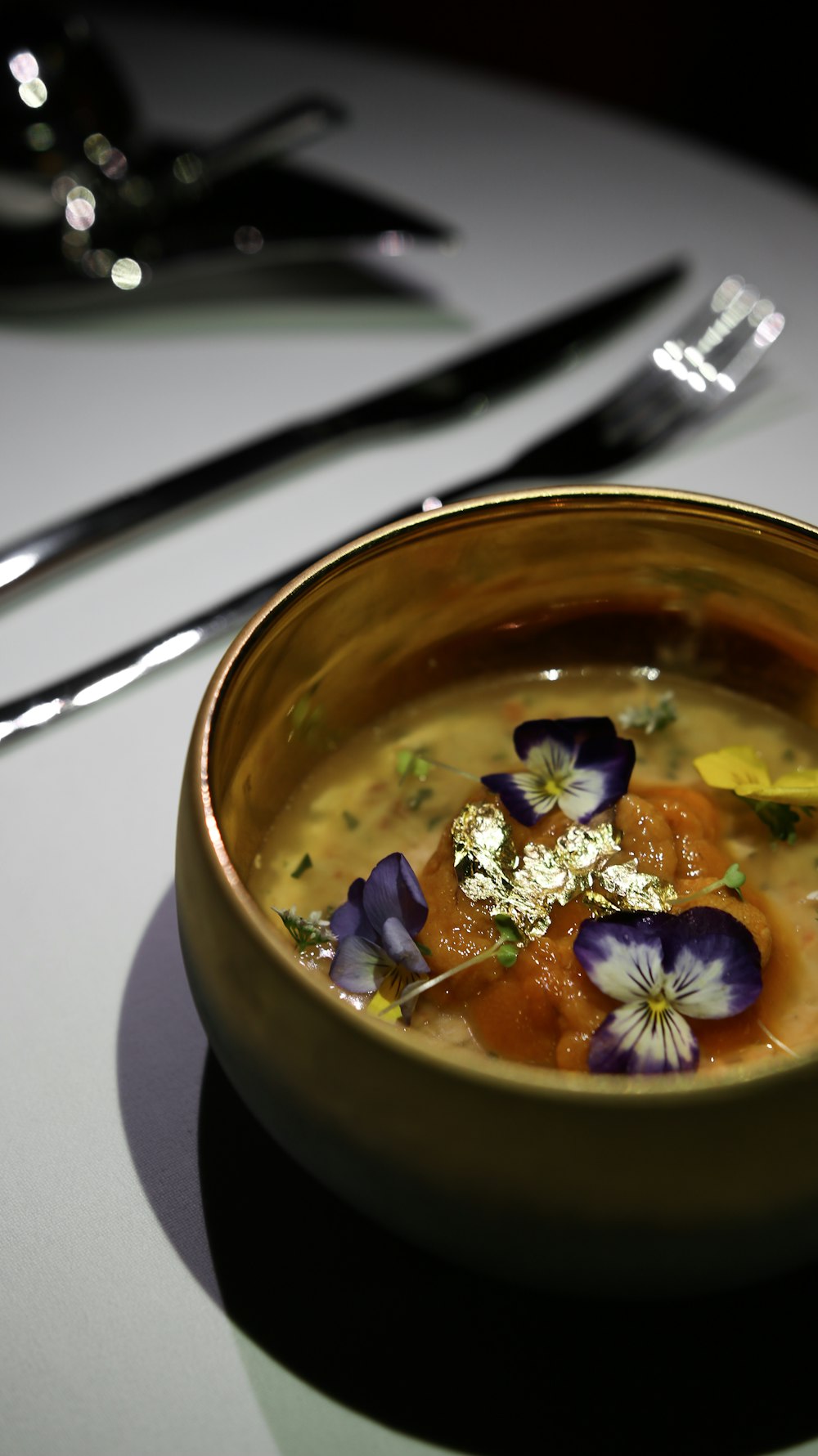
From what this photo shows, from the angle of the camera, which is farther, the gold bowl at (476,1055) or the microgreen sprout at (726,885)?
the microgreen sprout at (726,885)

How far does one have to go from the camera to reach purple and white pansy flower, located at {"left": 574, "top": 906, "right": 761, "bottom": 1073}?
44 cm

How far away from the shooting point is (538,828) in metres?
0.56

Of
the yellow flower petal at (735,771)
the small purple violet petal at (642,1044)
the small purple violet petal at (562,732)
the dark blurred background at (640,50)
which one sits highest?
the dark blurred background at (640,50)

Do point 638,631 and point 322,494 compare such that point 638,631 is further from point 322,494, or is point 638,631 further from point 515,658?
point 322,494

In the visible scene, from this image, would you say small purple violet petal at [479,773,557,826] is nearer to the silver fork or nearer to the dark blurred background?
the silver fork

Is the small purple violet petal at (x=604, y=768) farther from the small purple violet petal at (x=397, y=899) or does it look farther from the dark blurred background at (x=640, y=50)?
the dark blurred background at (x=640, y=50)

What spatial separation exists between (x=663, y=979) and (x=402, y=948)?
10 cm

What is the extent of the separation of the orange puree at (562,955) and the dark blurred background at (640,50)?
7.18 ft

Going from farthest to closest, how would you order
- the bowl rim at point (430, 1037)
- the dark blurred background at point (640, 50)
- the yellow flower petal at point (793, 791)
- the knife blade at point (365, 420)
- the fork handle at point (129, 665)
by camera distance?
the dark blurred background at point (640, 50) < the knife blade at point (365, 420) < the fork handle at point (129, 665) < the yellow flower petal at point (793, 791) < the bowl rim at point (430, 1037)

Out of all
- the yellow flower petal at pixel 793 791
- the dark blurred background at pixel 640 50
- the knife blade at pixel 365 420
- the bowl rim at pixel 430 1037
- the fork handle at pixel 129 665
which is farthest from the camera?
the dark blurred background at pixel 640 50

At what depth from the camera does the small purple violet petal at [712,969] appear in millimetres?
458

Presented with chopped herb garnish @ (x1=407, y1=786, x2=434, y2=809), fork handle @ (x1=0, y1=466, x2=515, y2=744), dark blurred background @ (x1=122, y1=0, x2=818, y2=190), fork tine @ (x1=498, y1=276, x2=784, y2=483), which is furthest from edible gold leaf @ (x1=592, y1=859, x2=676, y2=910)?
dark blurred background @ (x1=122, y1=0, x2=818, y2=190)

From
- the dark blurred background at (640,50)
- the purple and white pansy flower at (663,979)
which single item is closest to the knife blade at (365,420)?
the purple and white pansy flower at (663,979)

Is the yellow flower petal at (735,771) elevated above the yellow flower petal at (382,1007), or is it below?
above
